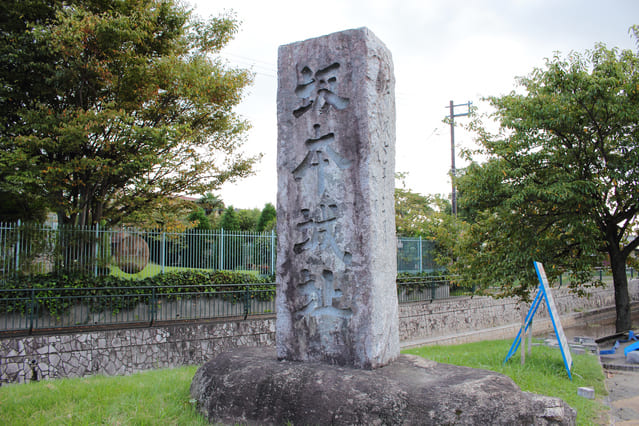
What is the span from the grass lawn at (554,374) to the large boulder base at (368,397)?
199cm

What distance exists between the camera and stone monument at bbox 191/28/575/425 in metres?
4.47

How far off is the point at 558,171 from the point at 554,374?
5.98 meters

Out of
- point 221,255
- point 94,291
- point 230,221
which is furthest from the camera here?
point 230,221

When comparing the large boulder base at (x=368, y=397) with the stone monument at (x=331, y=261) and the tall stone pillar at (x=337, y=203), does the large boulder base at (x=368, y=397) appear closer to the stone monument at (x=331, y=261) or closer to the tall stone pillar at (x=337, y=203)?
the stone monument at (x=331, y=261)

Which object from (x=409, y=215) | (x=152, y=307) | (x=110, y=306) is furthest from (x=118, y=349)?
(x=409, y=215)

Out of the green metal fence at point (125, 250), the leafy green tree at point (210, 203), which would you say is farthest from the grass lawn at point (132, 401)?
the leafy green tree at point (210, 203)

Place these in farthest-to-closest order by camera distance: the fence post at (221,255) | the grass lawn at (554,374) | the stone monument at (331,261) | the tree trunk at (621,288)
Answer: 1. the fence post at (221,255)
2. the tree trunk at (621,288)
3. the grass lawn at (554,374)
4. the stone monument at (331,261)

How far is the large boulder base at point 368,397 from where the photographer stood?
3.96 metres

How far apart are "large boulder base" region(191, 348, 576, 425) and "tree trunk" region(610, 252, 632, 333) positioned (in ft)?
36.8

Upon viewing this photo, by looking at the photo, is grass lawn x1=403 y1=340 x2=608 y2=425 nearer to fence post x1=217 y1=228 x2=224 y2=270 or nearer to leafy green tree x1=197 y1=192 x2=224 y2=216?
fence post x1=217 y1=228 x2=224 y2=270

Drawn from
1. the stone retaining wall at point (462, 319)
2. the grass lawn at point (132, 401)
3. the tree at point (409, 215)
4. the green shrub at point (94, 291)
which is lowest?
the stone retaining wall at point (462, 319)

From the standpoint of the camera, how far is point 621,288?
45.1 feet

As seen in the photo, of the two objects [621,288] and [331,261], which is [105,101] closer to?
[331,261]

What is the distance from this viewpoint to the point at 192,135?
44.0 ft
